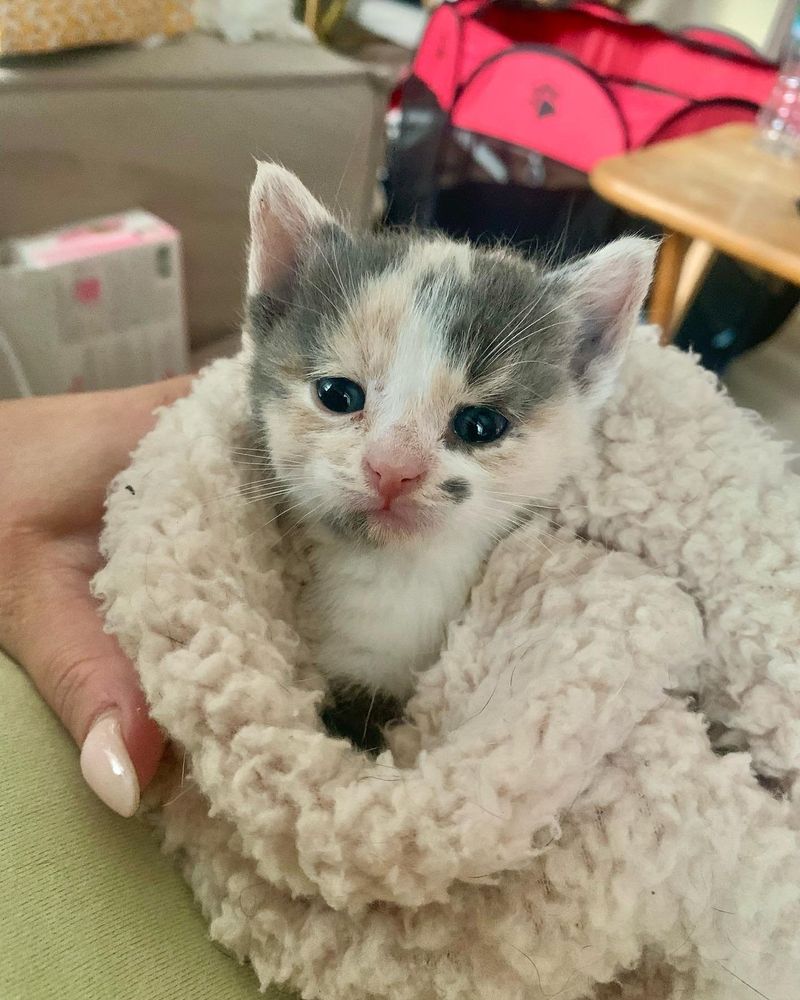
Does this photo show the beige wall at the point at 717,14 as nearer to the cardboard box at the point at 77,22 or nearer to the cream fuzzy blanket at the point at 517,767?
the cardboard box at the point at 77,22

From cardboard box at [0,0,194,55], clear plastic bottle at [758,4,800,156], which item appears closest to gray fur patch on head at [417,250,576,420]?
cardboard box at [0,0,194,55]

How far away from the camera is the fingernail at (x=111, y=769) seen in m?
0.47

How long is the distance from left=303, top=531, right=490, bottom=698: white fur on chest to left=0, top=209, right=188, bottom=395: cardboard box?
596mm

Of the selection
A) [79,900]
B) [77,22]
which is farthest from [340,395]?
[77,22]

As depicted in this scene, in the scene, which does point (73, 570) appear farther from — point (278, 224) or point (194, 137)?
point (194, 137)

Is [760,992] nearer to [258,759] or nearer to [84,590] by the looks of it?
[258,759]

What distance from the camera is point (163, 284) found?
1109mm

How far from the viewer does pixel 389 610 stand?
2.14 feet

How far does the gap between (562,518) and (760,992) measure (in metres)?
0.35

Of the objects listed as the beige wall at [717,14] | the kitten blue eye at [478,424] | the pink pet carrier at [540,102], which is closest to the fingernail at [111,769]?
the kitten blue eye at [478,424]

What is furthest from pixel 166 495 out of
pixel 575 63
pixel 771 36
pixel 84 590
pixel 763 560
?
pixel 771 36

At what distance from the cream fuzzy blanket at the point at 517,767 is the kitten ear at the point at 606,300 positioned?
11cm

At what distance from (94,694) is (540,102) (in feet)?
4.07

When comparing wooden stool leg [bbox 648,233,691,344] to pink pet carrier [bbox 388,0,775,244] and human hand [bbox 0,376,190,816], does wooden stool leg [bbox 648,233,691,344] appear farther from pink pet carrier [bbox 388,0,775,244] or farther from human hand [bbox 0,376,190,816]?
human hand [bbox 0,376,190,816]
